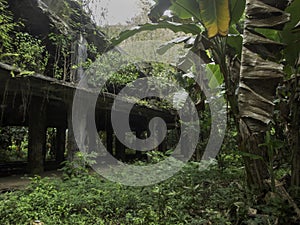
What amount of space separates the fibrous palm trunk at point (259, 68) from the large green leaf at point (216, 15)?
28 cm

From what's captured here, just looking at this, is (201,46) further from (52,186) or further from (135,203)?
(52,186)

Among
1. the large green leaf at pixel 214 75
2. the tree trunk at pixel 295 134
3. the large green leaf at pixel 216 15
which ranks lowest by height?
the tree trunk at pixel 295 134

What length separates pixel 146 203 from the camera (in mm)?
3174

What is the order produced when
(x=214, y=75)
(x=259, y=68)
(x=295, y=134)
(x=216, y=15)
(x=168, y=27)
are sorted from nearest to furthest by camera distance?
1. (x=259, y=68)
2. (x=216, y=15)
3. (x=295, y=134)
4. (x=168, y=27)
5. (x=214, y=75)

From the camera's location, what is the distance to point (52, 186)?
12.8 feet

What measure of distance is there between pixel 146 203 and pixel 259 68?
1968 mm

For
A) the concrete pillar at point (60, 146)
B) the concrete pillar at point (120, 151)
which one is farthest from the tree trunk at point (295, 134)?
the concrete pillar at point (120, 151)

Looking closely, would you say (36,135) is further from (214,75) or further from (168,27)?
(168,27)

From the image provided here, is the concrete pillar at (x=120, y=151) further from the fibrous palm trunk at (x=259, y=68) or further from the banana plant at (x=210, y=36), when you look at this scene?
the fibrous palm trunk at (x=259, y=68)

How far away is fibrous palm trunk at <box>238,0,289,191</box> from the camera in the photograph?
1.89m

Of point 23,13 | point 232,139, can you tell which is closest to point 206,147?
point 232,139

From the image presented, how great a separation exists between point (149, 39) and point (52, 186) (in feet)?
24.2

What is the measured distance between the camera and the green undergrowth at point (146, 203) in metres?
2.51

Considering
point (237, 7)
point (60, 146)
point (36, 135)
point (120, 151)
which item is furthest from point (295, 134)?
point (120, 151)
